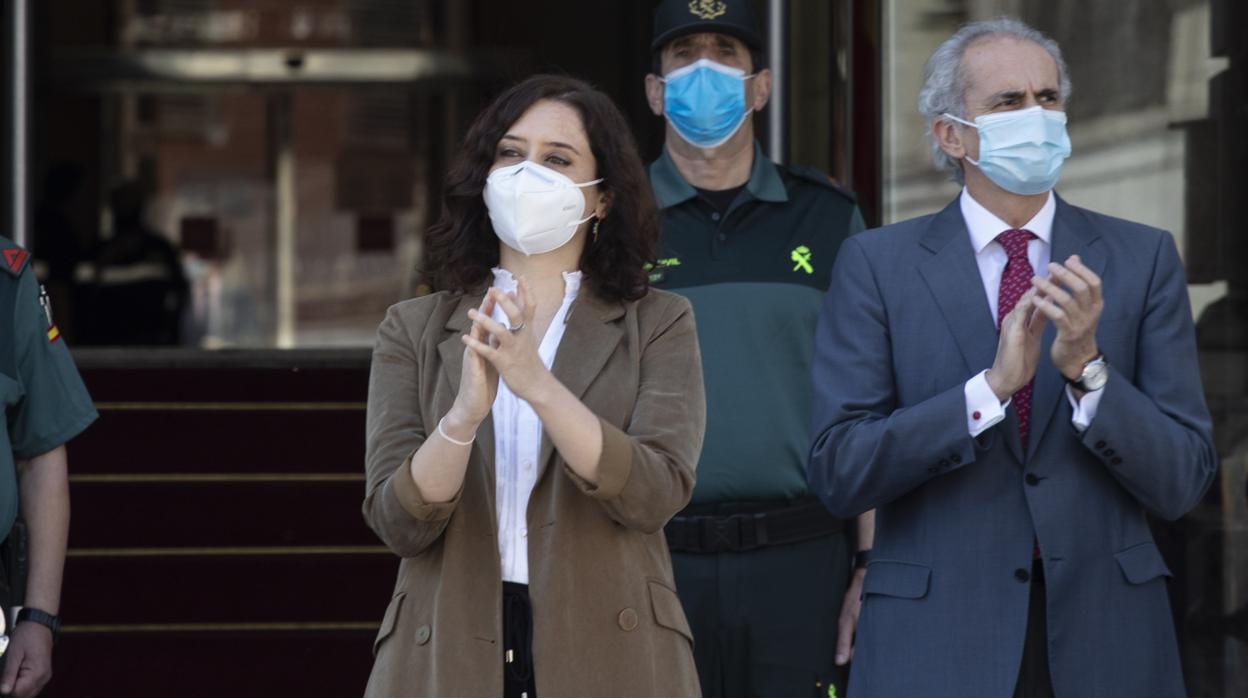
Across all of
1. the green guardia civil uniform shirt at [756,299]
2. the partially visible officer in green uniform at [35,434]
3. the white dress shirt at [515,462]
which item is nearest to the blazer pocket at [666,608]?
the white dress shirt at [515,462]

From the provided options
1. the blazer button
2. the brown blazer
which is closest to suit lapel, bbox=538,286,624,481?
the brown blazer

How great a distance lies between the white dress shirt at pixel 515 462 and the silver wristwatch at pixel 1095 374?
738 millimetres

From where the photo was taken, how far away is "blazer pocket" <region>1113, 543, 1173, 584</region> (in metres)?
2.72

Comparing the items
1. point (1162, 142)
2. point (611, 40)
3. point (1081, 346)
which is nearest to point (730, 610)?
point (1081, 346)

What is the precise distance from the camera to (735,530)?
3.45 meters

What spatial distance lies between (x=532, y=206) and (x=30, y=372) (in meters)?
1.08

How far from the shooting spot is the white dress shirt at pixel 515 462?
265 centimetres

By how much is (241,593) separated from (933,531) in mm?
3310

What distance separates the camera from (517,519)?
2.66 m

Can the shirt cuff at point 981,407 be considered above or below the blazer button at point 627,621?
above

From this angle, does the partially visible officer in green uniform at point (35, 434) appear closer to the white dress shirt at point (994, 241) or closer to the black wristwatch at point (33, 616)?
the black wristwatch at point (33, 616)

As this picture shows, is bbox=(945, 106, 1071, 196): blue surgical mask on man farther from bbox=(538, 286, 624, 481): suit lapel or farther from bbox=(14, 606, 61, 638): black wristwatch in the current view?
bbox=(14, 606, 61, 638): black wristwatch

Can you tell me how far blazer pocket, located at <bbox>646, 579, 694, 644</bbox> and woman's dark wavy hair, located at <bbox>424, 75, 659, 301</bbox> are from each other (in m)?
0.44

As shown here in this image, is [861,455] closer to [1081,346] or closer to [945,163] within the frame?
[1081,346]
